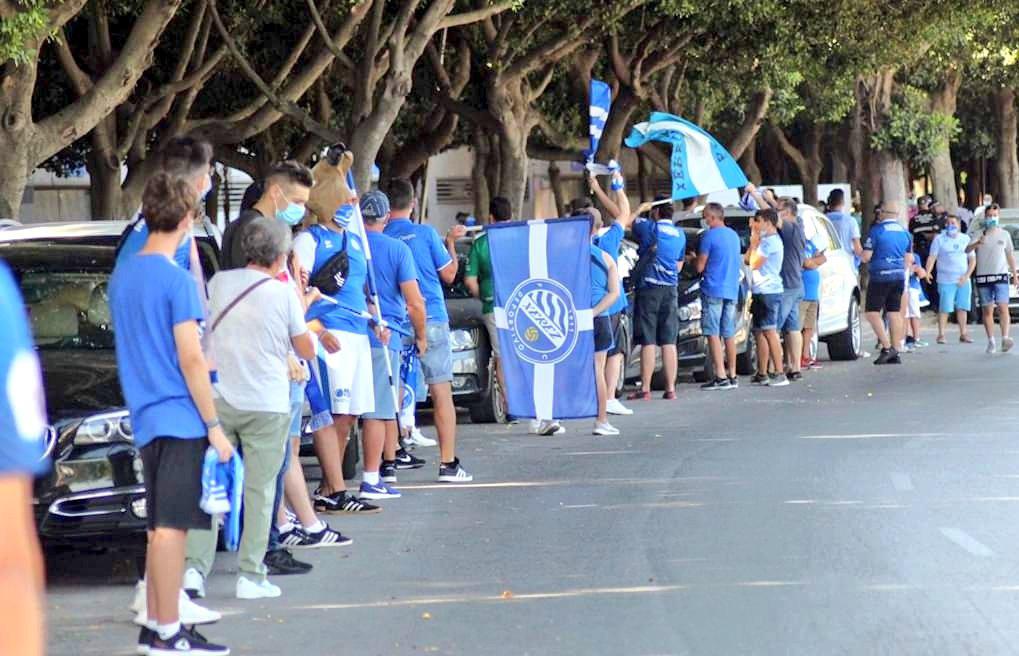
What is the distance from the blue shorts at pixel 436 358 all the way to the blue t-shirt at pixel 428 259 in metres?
0.08

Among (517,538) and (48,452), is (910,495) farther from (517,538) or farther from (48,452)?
(48,452)

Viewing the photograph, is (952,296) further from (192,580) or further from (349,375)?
(192,580)

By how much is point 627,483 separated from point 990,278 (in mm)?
12306

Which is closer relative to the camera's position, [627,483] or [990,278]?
[627,483]

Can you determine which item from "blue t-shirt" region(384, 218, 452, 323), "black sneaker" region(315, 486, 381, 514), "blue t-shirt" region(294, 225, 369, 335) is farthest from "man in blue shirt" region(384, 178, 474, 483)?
"blue t-shirt" region(294, 225, 369, 335)

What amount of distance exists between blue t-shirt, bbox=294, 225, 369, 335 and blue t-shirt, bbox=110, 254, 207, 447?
127 inches

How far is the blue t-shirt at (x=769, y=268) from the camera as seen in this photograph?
61.8 ft

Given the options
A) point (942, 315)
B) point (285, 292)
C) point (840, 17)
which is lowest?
point (942, 315)

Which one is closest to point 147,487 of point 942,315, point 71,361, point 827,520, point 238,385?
point 238,385

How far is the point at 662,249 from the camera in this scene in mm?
17031

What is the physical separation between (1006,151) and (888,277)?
2616 centimetres

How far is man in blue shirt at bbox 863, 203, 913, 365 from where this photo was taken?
20.9 meters

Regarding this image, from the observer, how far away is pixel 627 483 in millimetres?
11695

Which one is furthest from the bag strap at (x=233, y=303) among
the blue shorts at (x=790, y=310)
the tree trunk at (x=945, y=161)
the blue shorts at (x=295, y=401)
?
the tree trunk at (x=945, y=161)
